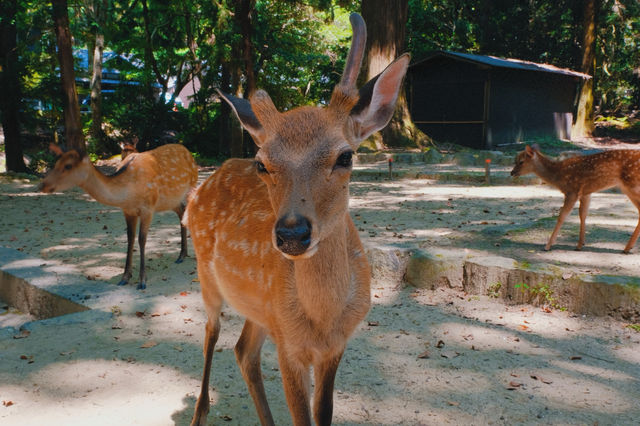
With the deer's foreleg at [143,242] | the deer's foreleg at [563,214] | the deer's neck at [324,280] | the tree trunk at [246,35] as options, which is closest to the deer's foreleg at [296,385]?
the deer's neck at [324,280]

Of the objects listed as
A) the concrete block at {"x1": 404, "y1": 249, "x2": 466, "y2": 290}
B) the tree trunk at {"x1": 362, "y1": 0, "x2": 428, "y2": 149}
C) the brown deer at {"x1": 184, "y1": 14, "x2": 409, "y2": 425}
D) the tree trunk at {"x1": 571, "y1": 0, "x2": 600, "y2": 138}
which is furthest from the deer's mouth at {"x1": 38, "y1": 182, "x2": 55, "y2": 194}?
the tree trunk at {"x1": 571, "y1": 0, "x2": 600, "y2": 138}

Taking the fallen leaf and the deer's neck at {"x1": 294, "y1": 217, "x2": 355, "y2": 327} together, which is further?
the fallen leaf

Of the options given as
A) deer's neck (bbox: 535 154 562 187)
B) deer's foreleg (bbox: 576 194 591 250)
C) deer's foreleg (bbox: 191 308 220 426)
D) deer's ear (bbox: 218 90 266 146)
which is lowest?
deer's foreleg (bbox: 191 308 220 426)

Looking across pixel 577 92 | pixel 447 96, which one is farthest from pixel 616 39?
pixel 447 96

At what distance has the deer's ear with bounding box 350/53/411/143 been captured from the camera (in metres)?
2.47

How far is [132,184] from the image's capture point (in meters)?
6.45

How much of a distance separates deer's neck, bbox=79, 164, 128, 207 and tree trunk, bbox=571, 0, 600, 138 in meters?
24.9

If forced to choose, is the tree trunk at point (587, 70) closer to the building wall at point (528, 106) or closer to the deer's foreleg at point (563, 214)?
the building wall at point (528, 106)

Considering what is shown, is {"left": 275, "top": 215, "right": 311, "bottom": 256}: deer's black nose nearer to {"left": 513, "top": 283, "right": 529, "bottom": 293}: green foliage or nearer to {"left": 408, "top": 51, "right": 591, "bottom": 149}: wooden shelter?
{"left": 513, "top": 283, "right": 529, "bottom": 293}: green foliage

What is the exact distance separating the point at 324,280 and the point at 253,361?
43.8 inches

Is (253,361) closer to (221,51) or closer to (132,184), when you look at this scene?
(132,184)

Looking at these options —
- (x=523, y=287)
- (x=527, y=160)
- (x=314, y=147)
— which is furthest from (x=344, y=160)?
(x=527, y=160)

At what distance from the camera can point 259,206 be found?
10.4ft

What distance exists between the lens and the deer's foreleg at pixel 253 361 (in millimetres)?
3146
